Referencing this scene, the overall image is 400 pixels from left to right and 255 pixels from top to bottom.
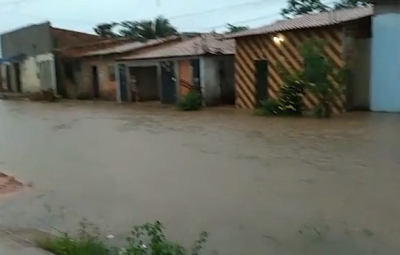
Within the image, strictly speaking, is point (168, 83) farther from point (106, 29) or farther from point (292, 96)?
point (106, 29)

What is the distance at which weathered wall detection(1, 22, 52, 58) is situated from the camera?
36250 mm

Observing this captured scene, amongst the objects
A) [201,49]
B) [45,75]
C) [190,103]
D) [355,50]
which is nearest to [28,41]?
[45,75]

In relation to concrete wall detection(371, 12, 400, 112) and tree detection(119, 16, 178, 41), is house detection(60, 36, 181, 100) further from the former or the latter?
concrete wall detection(371, 12, 400, 112)

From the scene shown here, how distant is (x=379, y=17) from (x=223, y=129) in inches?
234

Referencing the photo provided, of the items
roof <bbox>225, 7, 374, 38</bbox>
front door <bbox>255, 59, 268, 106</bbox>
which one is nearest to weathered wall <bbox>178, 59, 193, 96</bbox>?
roof <bbox>225, 7, 374, 38</bbox>

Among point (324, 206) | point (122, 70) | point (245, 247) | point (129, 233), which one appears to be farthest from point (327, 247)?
point (122, 70)

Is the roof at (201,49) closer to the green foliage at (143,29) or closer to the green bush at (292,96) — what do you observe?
the green bush at (292,96)

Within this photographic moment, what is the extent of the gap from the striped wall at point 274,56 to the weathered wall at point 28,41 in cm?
1786

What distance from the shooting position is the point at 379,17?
16719mm

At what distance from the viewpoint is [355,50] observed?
17469 millimetres

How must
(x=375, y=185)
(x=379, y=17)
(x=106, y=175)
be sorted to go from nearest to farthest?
(x=375, y=185) → (x=106, y=175) → (x=379, y=17)

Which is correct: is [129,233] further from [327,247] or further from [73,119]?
→ [73,119]

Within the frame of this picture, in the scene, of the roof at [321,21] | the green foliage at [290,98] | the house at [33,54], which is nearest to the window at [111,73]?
the house at [33,54]

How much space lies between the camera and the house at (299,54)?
17.3 meters
